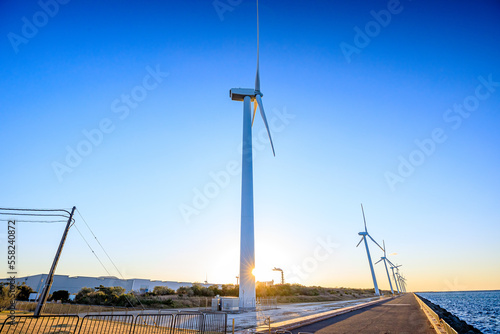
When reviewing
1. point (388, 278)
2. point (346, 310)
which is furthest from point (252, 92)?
point (388, 278)

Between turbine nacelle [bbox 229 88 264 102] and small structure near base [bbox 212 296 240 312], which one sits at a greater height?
turbine nacelle [bbox 229 88 264 102]

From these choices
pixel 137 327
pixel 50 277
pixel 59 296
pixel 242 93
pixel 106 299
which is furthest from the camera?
pixel 59 296

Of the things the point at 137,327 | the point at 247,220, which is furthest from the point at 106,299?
the point at 137,327

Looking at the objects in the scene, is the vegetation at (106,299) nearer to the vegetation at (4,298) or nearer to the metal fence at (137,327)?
the vegetation at (4,298)

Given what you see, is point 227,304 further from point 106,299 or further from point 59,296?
point 59,296

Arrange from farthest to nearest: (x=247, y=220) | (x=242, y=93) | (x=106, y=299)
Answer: (x=106, y=299) < (x=242, y=93) < (x=247, y=220)

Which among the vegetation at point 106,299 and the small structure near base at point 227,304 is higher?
the vegetation at point 106,299

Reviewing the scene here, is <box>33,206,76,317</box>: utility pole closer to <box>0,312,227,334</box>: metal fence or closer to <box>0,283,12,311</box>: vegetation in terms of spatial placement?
<box>0,312,227,334</box>: metal fence

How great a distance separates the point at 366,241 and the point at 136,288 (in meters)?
82.9

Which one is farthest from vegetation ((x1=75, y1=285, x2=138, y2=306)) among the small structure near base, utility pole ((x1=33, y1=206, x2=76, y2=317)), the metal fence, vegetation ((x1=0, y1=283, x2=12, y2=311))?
utility pole ((x1=33, y1=206, x2=76, y2=317))

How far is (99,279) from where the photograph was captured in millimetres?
77688

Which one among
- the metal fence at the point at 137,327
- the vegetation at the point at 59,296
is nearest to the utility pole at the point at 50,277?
the metal fence at the point at 137,327

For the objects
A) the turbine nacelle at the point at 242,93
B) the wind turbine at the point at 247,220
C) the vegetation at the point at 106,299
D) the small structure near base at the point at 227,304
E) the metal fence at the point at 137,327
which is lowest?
the metal fence at the point at 137,327

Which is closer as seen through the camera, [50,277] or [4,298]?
[50,277]
